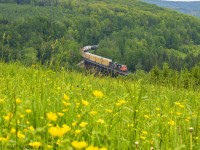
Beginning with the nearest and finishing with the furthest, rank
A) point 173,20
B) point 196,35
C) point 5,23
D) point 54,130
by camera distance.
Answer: point 54,130 → point 5,23 → point 196,35 → point 173,20

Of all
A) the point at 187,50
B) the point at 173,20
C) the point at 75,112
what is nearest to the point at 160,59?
the point at 187,50

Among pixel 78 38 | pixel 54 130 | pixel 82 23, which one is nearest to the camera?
pixel 54 130

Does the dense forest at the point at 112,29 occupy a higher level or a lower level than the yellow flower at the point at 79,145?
lower

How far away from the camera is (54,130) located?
124 centimetres

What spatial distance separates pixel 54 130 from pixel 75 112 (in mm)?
1607

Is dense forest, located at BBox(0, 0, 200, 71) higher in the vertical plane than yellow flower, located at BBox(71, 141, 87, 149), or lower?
lower

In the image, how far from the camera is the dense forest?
334 ft

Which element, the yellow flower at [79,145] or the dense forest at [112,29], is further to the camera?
the dense forest at [112,29]

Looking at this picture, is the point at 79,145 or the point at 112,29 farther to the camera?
the point at 112,29

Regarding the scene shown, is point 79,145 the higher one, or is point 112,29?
point 79,145

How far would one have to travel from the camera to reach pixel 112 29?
472 feet

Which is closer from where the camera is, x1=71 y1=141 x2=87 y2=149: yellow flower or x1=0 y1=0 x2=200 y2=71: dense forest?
x1=71 y1=141 x2=87 y2=149: yellow flower

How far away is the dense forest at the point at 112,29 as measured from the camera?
101750 mm

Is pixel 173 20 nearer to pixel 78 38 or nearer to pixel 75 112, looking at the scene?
pixel 78 38
